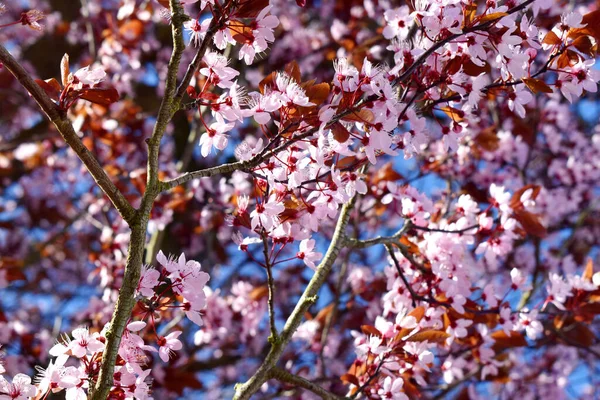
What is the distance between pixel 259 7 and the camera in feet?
5.31

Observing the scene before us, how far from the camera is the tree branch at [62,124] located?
1.51m

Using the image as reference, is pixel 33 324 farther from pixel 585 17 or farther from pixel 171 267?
pixel 585 17

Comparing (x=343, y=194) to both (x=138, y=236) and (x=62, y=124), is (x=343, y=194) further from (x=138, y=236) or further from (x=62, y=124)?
(x=62, y=124)

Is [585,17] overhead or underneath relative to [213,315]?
underneath

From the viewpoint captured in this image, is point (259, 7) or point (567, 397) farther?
point (567, 397)

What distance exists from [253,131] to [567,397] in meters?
3.89

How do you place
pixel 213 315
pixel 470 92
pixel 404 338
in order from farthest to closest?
1. pixel 213 315
2. pixel 404 338
3. pixel 470 92

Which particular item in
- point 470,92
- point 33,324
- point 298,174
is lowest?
point 298,174

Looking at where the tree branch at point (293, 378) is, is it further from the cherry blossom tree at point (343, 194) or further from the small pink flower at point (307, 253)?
the small pink flower at point (307, 253)

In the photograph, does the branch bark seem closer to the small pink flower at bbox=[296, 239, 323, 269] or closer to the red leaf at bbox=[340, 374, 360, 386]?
the small pink flower at bbox=[296, 239, 323, 269]

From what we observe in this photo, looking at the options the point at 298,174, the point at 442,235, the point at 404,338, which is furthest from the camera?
the point at 442,235

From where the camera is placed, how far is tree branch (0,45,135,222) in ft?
4.95

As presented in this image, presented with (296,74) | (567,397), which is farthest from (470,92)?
(567,397)

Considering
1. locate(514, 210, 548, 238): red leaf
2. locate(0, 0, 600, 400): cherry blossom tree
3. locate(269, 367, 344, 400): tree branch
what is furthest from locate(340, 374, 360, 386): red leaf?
locate(514, 210, 548, 238): red leaf
